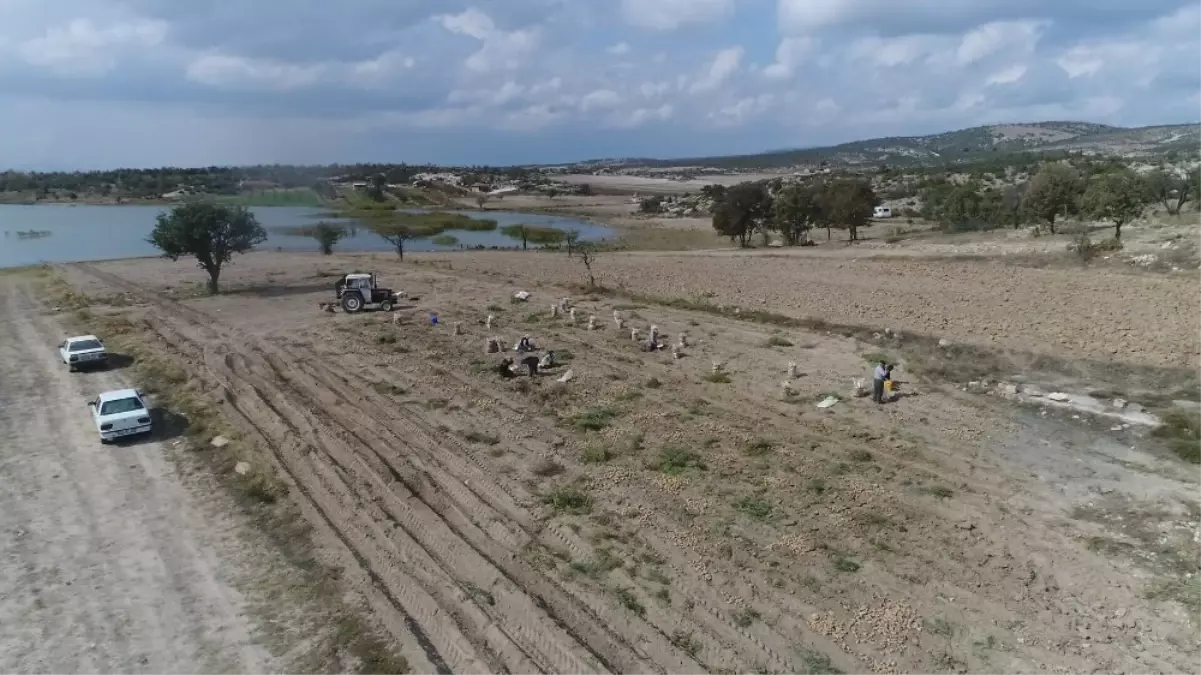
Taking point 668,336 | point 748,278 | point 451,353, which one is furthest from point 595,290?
point 451,353

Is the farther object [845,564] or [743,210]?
[743,210]

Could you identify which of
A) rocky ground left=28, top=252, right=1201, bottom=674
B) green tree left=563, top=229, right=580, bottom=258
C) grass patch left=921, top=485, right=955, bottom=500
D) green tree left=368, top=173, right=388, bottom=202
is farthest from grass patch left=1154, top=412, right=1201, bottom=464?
green tree left=368, top=173, right=388, bottom=202

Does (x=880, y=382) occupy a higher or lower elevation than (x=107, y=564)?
higher

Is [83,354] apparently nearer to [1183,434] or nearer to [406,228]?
[1183,434]

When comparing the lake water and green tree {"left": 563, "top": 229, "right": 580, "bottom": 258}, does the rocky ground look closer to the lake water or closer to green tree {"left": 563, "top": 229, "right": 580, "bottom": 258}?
green tree {"left": 563, "top": 229, "right": 580, "bottom": 258}

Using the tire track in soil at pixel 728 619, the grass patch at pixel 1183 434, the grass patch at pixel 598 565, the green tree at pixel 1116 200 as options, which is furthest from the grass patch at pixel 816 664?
the green tree at pixel 1116 200

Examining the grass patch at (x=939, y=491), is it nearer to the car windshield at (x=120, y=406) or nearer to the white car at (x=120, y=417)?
the white car at (x=120, y=417)

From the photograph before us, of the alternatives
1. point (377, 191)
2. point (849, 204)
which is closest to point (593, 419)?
point (849, 204)

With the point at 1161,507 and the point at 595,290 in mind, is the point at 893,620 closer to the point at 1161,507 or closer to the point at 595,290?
the point at 1161,507
